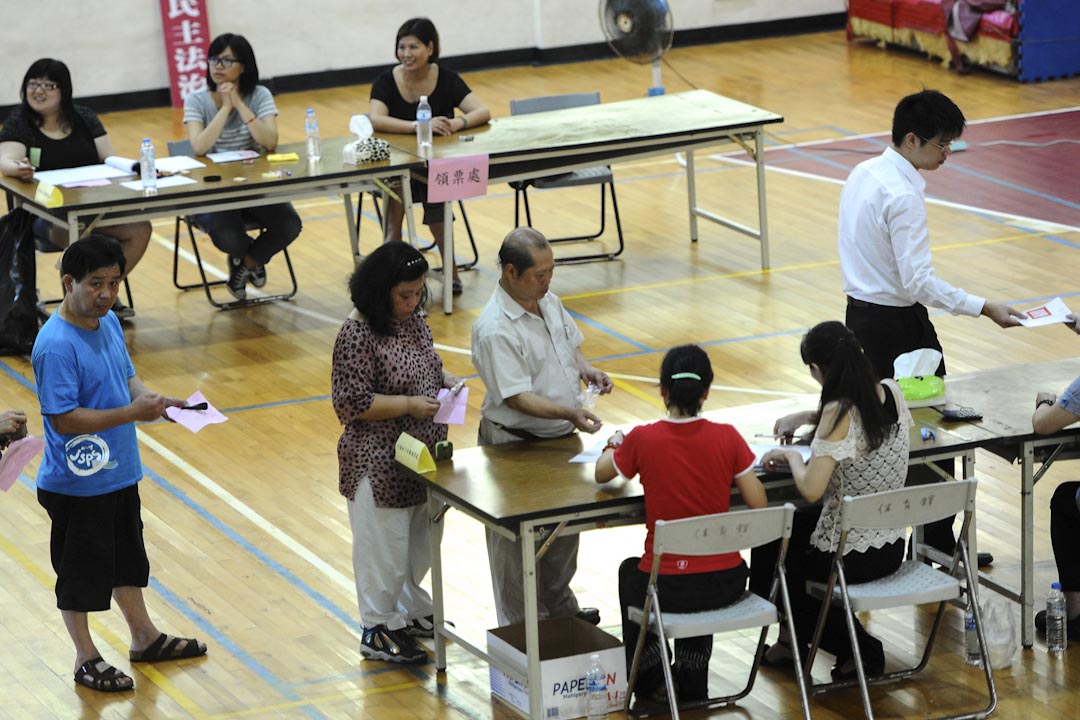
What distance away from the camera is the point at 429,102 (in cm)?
1063

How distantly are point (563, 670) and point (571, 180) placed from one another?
5.91m

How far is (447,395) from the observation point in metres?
5.84

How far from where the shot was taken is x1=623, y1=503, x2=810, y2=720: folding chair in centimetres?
508

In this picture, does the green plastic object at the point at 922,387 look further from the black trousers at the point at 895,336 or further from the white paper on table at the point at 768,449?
the white paper on table at the point at 768,449

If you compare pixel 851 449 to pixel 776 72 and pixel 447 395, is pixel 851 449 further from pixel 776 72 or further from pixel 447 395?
pixel 776 72

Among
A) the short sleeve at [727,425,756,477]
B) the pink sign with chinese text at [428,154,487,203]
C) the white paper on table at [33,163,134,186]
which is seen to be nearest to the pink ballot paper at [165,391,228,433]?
the short sleeve at [727,425,756,477]

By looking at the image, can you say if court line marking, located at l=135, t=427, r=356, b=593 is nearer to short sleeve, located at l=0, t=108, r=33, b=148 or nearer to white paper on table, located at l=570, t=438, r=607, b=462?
white paper on table, located at l=570, t=438, r=607, b=462

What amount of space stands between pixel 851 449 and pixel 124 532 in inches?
97.5

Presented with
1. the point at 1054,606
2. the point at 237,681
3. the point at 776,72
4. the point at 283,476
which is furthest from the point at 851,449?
the point at 776,72

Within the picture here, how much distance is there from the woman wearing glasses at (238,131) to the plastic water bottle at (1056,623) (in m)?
5.68

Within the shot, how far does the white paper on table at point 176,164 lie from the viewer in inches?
380

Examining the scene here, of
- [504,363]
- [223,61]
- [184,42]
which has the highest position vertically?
[223,61]

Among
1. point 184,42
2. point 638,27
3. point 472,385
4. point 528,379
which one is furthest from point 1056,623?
point 184,42

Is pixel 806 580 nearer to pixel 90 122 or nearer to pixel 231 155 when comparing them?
pixel 231 155
